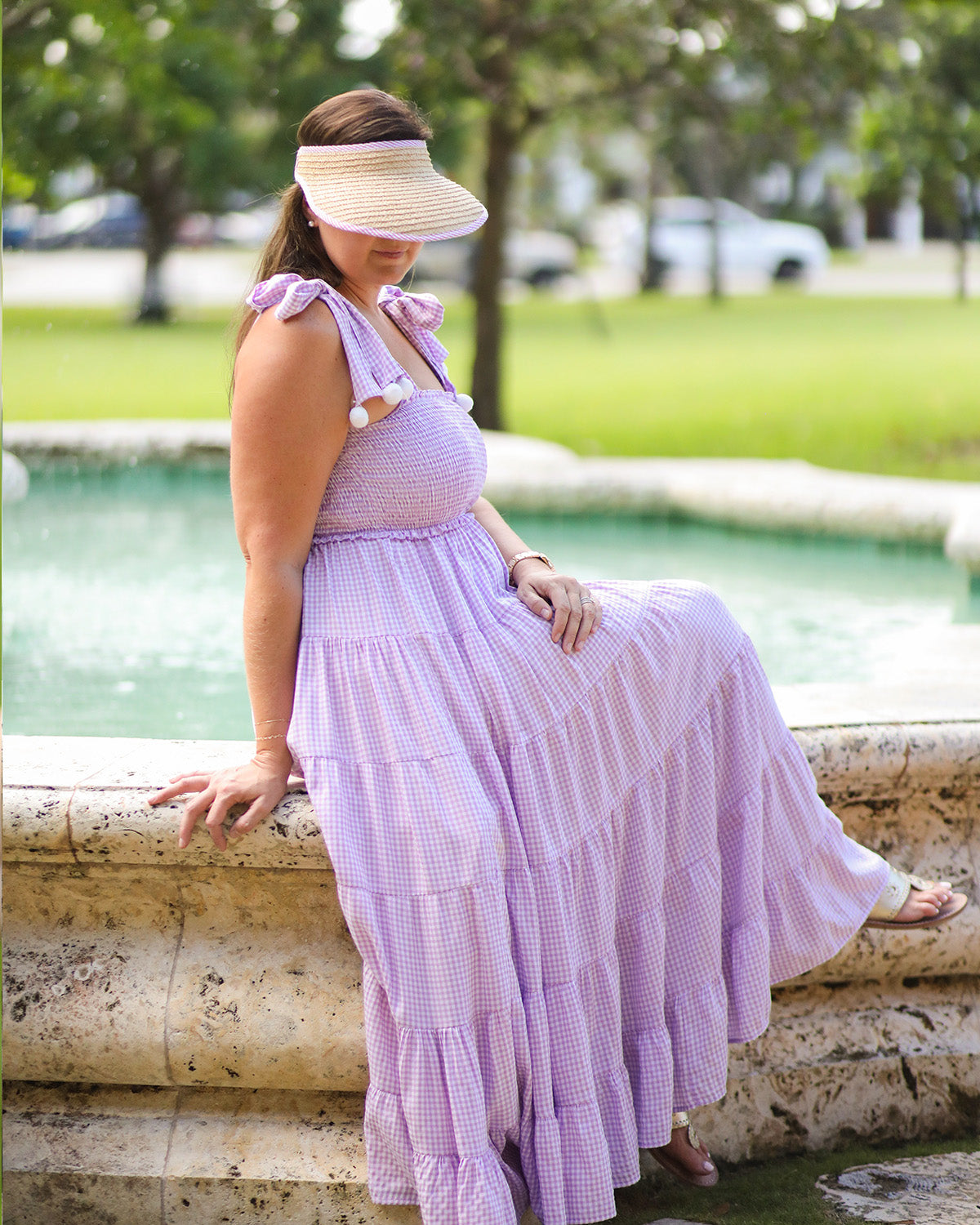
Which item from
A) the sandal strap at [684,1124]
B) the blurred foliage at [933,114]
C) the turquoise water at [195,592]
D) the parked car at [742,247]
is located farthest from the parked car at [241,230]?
the sandal strap at [684,1124]

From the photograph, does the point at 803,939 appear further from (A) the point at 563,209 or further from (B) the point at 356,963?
(A) the point at 563,209

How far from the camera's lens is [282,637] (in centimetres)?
213

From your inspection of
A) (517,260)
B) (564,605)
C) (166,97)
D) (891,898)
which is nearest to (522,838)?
(564,605)

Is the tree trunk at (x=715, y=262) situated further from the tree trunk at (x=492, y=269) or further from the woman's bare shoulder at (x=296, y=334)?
the woman's bare shoulder at (x=296, y=334)

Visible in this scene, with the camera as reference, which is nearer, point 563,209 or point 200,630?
point 200,630

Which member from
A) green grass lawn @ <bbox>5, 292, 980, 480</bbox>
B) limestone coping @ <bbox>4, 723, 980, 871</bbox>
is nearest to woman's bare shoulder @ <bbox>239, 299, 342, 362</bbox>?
limestone coping @ <bbox>4, 723, 980, 871</bbox>

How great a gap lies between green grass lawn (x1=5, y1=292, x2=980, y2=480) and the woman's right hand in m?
7.03

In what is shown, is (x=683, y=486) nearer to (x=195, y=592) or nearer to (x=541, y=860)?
(x=195, y=592)

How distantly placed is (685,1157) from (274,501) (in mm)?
1179

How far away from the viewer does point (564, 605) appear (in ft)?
7.35

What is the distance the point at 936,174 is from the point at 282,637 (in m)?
11.9

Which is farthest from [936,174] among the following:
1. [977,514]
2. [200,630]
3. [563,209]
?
[563,209]

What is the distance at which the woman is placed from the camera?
1.99 metres

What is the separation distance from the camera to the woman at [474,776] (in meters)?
1.99
